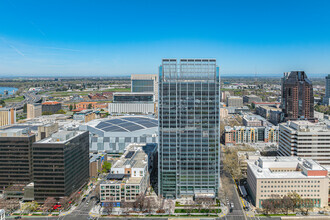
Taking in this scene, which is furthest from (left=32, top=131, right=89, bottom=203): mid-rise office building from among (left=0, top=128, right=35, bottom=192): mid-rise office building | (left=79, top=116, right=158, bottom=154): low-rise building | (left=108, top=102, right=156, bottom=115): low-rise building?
(left=108, top=102, right=156, bottom=115): low-rise building

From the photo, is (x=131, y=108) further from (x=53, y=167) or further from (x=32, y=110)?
(x=53, y=167)

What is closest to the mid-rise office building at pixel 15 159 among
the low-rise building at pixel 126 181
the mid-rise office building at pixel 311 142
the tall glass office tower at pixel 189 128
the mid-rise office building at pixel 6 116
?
the low-rise building at pixel 126 181

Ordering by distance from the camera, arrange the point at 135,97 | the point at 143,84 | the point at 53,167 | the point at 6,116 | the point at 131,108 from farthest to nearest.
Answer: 1. the point at 143,84
2. the point at 135,97
3. the point at 131,108
4. the point at 6,116
5. the point at 53,167

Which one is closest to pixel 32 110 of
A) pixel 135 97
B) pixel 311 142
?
pixel 135 97

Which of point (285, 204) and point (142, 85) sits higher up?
point (142, 85)

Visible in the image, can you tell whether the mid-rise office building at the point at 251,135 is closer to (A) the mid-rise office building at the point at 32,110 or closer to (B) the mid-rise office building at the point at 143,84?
(B) the mid-rise office building at the point at 143,84

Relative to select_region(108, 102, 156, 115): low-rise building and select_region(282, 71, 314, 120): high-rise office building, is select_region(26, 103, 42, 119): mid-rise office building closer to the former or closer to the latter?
select_region(108, 102, 156, 115): low-rise building
